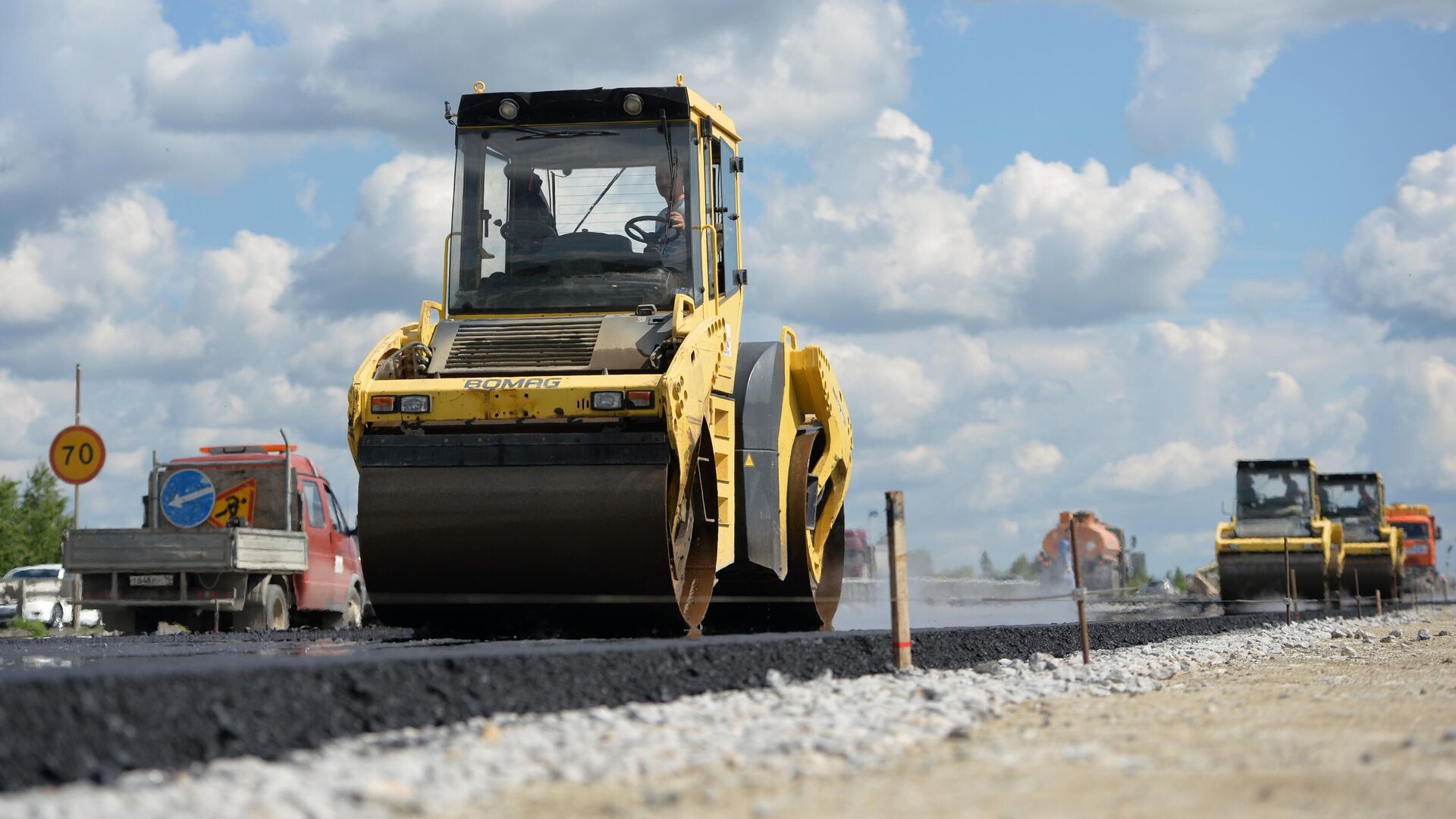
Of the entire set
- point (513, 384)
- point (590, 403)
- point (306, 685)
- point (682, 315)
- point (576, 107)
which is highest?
point (576, 107)

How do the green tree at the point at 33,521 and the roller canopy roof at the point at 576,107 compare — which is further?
the green tree at the point at 33,521

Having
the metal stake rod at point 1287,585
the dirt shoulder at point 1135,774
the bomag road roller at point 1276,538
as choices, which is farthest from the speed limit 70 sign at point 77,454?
the bomag road roller at point 1276,538

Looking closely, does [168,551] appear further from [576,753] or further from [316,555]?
[576,753]

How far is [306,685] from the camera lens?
21.4 feet

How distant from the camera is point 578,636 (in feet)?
33.8

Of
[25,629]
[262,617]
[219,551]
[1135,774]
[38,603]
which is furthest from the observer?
[38,603]

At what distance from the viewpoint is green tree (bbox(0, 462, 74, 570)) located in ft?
165

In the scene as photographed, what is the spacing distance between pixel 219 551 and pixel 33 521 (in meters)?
38.5

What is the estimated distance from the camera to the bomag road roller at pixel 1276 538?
26.4 m

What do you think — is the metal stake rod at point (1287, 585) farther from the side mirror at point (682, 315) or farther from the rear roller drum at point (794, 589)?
the side mirror at point (682, 315)

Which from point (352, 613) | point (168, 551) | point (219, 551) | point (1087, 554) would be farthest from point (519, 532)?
point (1087, 554)

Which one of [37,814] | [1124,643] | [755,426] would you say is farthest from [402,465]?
[1124,643]

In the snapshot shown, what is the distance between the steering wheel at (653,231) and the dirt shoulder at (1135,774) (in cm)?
422

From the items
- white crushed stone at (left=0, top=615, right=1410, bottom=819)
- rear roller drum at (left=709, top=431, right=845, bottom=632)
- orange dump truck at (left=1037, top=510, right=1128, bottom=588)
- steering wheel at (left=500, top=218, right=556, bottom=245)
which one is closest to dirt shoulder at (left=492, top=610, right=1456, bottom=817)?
white crushed stone at (left=0, top=615, right=1410, bottom=819)
